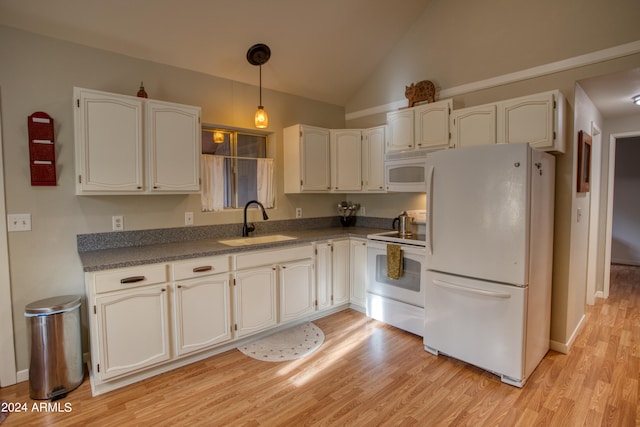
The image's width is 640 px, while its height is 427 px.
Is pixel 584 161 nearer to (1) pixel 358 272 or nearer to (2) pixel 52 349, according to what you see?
(1) pixel 358 272

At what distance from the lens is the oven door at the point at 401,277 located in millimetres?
3037

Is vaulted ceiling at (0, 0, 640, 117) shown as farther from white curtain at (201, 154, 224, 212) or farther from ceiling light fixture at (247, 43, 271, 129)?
white curtain at (201, 154, 224, 212)

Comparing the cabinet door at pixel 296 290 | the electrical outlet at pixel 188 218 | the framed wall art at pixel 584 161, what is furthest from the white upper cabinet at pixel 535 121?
the electrical outlet at pixel 188 218

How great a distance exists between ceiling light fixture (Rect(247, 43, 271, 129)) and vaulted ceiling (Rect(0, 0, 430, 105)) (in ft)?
0.22

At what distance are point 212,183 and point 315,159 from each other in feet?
3.85

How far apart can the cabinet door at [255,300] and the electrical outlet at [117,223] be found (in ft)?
3.39

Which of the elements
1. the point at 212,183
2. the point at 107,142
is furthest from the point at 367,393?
the point at 107,142

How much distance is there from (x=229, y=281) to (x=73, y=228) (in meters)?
1.24

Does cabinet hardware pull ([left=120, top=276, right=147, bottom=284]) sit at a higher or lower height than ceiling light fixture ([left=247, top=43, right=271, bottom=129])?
lower

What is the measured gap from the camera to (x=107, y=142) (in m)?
2.41

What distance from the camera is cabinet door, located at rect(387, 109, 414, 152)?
3.38 m

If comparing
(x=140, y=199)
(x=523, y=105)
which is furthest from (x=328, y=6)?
(x=140, y=199)

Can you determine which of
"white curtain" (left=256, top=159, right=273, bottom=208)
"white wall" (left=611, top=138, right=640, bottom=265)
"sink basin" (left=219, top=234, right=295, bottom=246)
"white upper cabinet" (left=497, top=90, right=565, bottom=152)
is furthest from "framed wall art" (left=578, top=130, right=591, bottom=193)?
"white wall" (left=611, top=138, right=640, bottom=265)

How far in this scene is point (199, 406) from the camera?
2139mm
